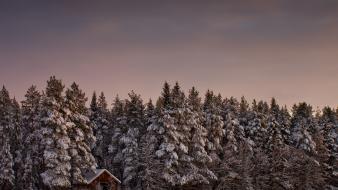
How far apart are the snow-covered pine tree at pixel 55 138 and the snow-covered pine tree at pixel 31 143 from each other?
1.49 m

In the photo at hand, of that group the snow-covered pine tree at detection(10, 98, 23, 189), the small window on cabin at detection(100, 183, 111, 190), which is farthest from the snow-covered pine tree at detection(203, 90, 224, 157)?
the snow-covered pine tree at detection(10, 98, 23, 189)

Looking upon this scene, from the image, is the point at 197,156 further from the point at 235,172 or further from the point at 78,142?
the point at 78,142

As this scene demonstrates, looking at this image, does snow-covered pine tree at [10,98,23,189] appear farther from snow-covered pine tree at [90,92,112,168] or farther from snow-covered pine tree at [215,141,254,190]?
snow-covered pine tree at [215,141,254,190]

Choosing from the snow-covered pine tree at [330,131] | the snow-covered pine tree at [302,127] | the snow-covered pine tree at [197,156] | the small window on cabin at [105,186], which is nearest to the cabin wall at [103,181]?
the small window on cabin at [105,186]

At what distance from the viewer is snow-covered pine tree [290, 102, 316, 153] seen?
82562 mm

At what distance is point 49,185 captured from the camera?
168 feet

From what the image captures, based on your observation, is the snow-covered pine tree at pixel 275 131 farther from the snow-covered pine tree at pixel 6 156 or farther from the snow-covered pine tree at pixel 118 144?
the snow-covered pine tree at pixel 6 156

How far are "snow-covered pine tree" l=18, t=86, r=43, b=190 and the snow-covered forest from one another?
138 millimetres

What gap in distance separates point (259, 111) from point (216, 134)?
14032 millimetres

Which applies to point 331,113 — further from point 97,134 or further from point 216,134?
point 97,134

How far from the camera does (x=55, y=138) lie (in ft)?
173

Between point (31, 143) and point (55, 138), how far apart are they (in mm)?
8047

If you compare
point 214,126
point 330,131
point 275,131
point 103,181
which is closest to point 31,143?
Result: point 103,181

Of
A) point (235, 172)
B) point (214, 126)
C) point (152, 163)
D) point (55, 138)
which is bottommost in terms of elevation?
point (235, 172)
